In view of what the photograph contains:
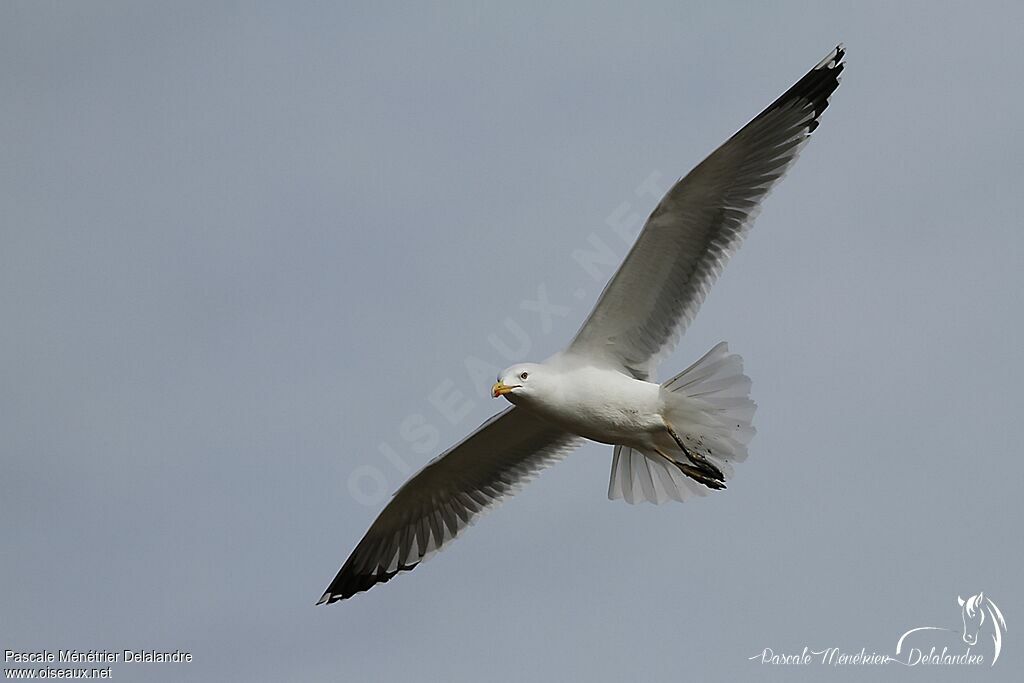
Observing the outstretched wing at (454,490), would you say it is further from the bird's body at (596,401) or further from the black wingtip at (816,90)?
the black wingtip at (816,90)

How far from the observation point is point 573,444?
1062cm

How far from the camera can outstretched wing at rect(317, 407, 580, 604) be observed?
10.4m

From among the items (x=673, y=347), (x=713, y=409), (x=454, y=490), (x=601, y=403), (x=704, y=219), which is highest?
(x=454, y=490)

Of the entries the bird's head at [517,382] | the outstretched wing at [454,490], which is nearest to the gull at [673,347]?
the bird's head at [517,382]

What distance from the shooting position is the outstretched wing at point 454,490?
10352 millimetres

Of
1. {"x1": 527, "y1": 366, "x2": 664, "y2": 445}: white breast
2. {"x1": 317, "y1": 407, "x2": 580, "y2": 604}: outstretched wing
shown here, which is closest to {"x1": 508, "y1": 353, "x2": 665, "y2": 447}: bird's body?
{"x1": 527, "y1": 366, "x2": 664, "y2": 445}: white breast

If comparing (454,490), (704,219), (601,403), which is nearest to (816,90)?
(704,219)

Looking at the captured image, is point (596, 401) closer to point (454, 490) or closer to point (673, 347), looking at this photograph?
point (673, 347)

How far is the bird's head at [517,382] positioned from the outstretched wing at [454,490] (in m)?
0.83

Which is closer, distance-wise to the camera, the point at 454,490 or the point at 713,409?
the point at 713,409

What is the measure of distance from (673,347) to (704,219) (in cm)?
83

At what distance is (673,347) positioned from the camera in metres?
9.76

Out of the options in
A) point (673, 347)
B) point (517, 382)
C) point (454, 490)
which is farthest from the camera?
point (454, 490)

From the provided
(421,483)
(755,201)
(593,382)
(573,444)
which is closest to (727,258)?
(755,201)
